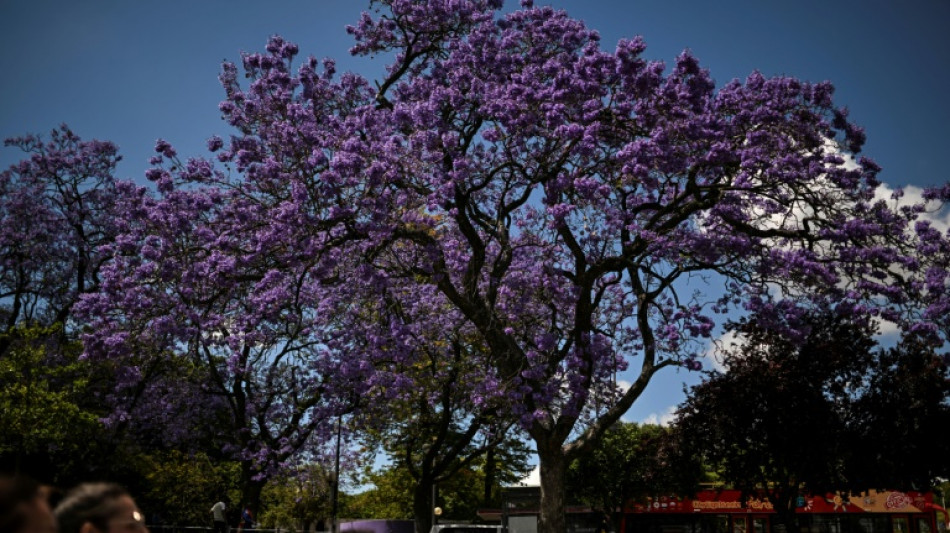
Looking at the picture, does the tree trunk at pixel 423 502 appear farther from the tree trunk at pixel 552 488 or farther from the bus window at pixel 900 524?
the bus window at pixel 900 524

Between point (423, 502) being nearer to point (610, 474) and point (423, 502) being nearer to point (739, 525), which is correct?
point (739, 525)

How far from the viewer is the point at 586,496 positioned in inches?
1810

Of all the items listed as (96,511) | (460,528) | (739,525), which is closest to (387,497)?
(739,525)

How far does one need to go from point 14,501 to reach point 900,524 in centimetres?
4258

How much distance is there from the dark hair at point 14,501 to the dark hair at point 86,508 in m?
1.16

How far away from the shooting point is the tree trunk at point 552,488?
56.6 feet

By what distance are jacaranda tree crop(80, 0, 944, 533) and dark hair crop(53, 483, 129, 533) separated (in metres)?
12.8

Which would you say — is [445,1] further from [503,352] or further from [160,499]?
[160,499]

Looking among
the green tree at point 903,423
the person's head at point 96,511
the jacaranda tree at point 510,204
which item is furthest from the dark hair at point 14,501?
the green tree at point 903,423

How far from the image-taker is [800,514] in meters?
39.1

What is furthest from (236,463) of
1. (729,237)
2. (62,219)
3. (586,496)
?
(729,237)

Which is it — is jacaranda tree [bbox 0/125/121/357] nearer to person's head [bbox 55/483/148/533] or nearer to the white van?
the white van

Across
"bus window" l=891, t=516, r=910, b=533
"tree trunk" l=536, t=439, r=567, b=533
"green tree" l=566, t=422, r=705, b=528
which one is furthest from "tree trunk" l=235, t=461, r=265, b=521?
"bus window" l=891, t=516, r=910, b=533

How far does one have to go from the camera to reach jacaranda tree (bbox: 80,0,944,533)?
16531mm
